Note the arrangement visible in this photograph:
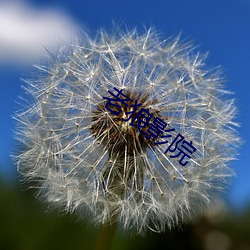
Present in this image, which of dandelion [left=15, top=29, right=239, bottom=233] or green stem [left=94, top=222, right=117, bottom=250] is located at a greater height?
dandelion [left=15, top=29, right=239, bottom=233]

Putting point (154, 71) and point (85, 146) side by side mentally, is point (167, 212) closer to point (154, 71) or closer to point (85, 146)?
point (85, 146)

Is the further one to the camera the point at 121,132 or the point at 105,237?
the point at 121,132

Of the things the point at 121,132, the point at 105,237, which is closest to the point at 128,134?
the point at 121,132

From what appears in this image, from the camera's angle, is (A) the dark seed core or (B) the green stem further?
(A) the dark seed core

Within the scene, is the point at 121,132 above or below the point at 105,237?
above

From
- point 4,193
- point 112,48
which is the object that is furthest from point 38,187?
point 4,193

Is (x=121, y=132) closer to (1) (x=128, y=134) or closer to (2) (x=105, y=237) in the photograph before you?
(1) (x=128, y=134)
